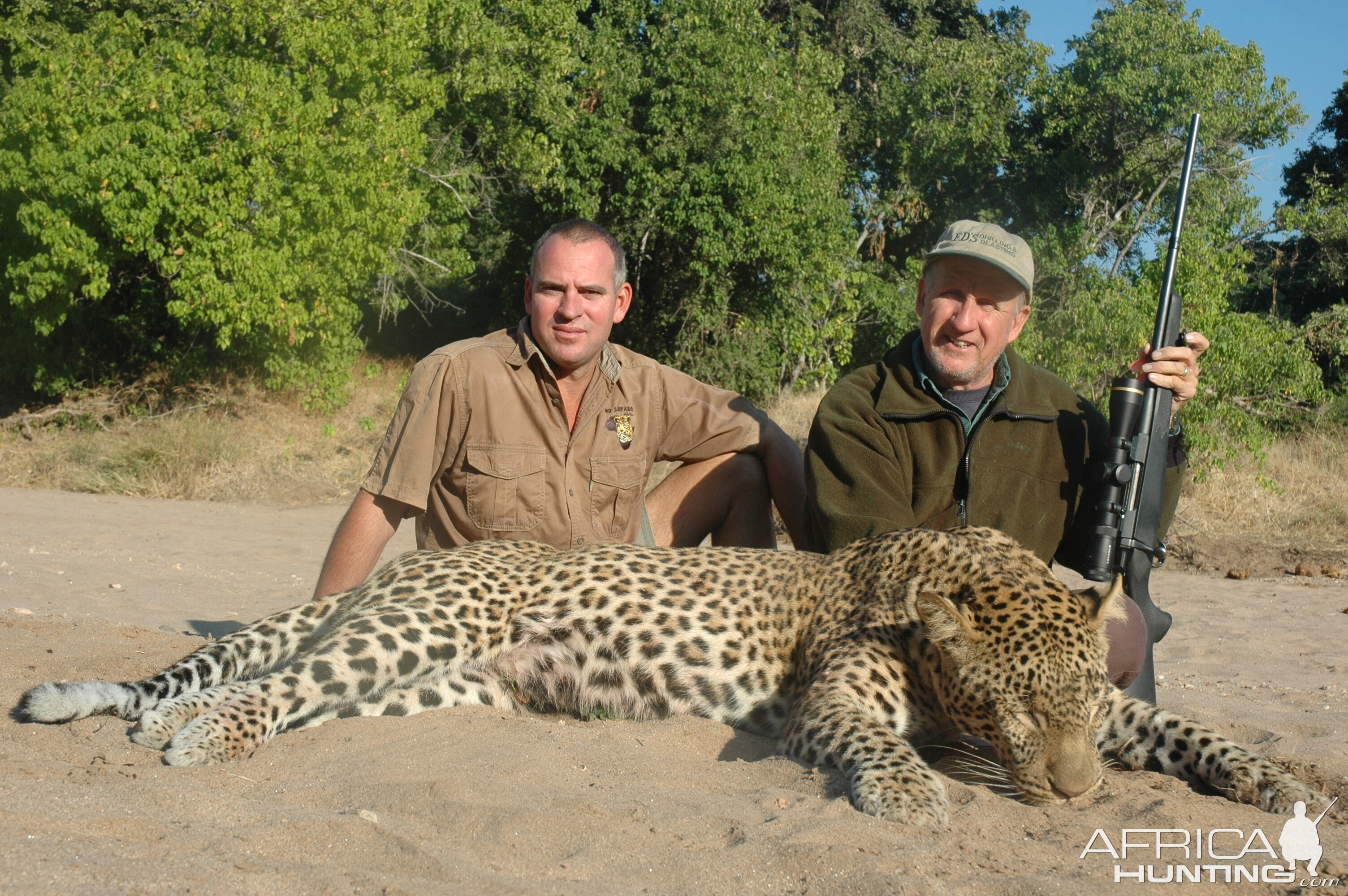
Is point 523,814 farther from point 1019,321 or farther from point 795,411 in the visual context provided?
point 795,411

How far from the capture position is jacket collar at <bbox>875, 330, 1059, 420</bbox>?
202 inches

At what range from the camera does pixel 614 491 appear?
19.5 ft

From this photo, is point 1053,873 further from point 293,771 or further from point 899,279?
point 899,279

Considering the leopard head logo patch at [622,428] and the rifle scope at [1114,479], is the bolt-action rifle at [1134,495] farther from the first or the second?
the leopard head logo patch at [622,428]

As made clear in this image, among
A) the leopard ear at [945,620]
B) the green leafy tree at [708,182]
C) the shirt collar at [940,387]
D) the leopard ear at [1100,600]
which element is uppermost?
the green leafy tree at [708,182]

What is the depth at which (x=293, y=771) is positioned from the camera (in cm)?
360

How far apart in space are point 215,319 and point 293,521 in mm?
3735

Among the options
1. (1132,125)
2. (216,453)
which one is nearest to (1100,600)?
(216,453)

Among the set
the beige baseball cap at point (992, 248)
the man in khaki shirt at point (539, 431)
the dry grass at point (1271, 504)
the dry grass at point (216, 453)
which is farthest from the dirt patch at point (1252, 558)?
the dry grass at point (216, 453)

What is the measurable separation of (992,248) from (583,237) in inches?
80.3

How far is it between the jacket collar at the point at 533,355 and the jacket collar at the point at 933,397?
4.82 ft

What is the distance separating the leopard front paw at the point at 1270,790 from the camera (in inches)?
143

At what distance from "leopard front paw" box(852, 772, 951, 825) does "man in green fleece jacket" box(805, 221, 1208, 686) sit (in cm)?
166
